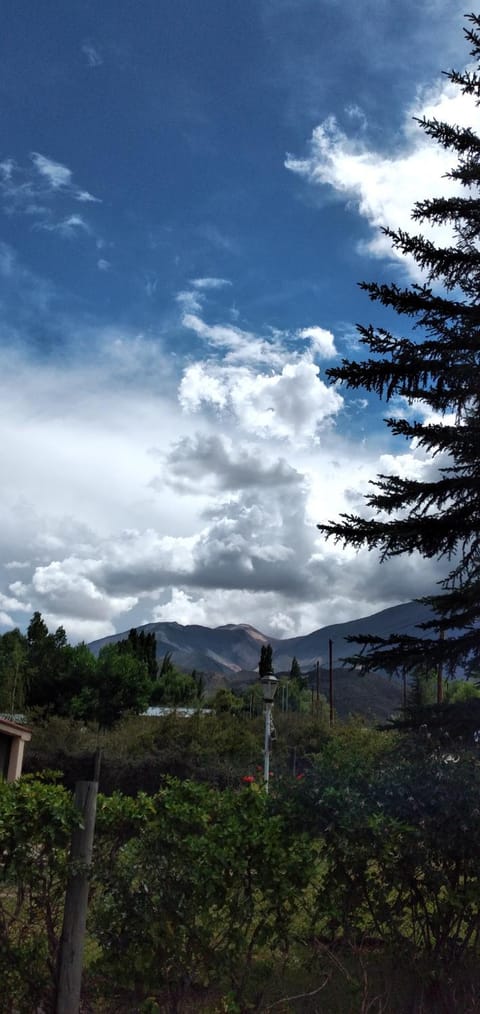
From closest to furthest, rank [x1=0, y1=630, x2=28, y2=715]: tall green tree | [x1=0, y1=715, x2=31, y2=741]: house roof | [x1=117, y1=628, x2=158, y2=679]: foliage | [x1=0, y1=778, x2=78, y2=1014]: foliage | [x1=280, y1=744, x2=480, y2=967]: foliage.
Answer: [x1=0, y1=778, x2=78, y2=1014]: foliage
[x1=280, y1=744, x2=480, y2=967]: foliage
[x1=0, y1=715, x2=31, y2=741]: house roof
[x1=0, y1=630, x2=28, y2=715]: tall green tree
[x1=117, y1=628, x2=158, y2=679]: foliage

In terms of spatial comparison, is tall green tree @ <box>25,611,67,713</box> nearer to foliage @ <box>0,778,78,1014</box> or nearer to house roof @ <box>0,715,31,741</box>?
house roof @ <box>0,715,31,741</box>

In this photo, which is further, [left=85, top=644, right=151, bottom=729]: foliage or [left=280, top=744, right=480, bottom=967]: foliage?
[left=85, top=644, right=151, bottom=729]: foliage

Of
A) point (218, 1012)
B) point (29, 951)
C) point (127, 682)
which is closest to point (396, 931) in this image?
point (218, 1012)

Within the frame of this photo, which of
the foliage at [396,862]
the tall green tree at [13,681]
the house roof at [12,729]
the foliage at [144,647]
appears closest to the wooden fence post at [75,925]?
the foliage at [396,862]

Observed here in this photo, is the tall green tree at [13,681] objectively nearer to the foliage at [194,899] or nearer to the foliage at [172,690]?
the foliage at [172,690]

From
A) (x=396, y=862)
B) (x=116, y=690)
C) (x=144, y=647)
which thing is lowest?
(x=396, y=862)

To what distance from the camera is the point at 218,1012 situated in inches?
177

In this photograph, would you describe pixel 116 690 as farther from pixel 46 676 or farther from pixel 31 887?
pixel 31 887

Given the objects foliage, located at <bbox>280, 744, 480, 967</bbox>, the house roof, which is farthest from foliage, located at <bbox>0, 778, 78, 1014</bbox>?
the house roof

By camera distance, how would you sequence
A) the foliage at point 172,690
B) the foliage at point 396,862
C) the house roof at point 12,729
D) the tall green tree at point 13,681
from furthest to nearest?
the foliage at point 172,690
the tall green tree at point 13,681
the house roof at point 12,729
the foliage at point 396,862

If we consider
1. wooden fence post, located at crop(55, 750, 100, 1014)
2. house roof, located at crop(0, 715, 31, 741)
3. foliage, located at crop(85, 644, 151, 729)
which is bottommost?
wooden fence post, located at crop(55, 750, 100, 1014)

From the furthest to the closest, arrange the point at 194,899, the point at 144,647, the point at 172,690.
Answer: the point at 144,647, the point at 172,690, the point at 194,899

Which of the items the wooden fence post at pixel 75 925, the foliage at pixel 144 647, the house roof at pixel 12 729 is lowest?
the wooden fence post at pixel 75 925

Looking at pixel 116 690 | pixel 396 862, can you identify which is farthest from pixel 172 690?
pixel 396 862
